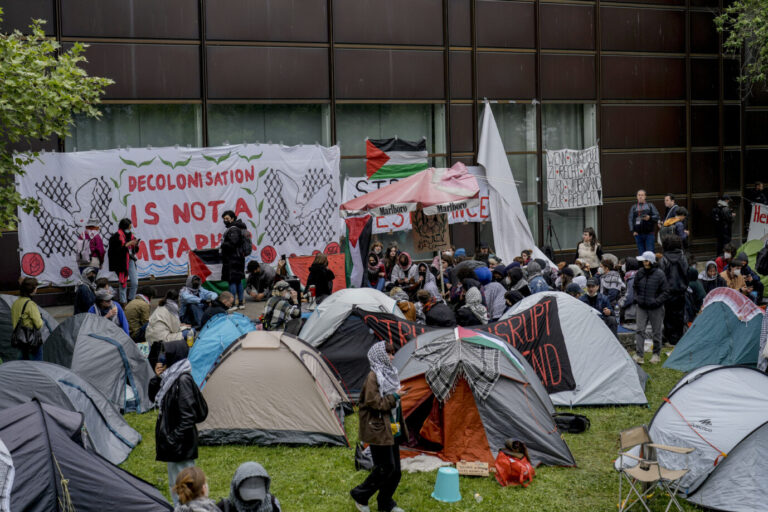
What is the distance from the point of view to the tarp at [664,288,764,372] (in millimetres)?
13055

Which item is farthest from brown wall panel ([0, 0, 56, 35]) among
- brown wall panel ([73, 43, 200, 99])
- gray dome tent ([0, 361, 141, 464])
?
gray dome tent ([0, 361, 141, 464])

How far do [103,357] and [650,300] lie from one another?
844cm

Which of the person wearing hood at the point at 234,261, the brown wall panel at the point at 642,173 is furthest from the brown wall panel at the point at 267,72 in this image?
the brown wall panel at the point at 642,173

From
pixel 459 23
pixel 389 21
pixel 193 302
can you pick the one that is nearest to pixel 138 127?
pixel 193 302

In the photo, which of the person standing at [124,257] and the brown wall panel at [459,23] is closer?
the person standing at [124,257]

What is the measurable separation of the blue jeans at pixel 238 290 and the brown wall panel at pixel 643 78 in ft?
40.0

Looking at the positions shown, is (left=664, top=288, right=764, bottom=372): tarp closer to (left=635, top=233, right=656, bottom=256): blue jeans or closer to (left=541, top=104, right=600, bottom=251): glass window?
(left=635, top=233, right=656, bottom=256): blue jeans

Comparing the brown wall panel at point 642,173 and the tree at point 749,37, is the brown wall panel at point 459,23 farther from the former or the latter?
the tree at point 749,37

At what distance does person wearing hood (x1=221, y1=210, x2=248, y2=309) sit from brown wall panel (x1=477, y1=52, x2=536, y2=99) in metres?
8.37

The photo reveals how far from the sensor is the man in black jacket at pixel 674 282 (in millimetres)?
14258

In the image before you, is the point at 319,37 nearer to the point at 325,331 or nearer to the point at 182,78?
the point at 182,78

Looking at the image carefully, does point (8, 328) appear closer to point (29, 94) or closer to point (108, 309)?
point (108, 309)

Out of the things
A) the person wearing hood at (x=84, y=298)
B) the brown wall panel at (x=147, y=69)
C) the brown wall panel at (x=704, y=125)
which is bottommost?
the person wearing hood at (x=84, y=298)

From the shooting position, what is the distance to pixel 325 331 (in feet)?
41.0
